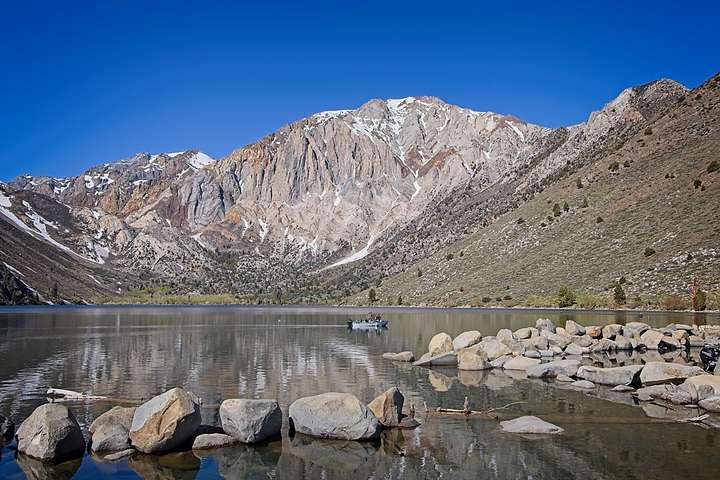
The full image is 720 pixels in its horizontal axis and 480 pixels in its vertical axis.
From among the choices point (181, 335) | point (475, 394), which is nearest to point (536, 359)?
point (475, 394)

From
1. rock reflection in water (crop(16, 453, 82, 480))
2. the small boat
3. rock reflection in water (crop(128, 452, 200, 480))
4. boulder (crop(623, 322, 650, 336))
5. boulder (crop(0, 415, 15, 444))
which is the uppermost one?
boulder (crop(623, 322, 650, 336))

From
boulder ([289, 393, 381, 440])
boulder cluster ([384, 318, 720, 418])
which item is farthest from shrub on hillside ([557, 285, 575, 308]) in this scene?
boulder ([289, 393, 381, 440])

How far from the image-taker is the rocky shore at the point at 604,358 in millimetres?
30750

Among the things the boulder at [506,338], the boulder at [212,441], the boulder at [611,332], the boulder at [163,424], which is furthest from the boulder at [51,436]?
the boulder at [611,332]

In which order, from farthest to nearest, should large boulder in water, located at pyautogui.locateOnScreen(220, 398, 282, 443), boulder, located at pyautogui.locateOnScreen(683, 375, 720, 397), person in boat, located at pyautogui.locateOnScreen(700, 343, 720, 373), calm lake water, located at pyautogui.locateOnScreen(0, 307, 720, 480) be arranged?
person in boat, located at pyautogui.locateOnScreen(700, 343, 720, 373)
boulder, located at pyautogui.locateOnScreen(683, 375, 720, 397)
large boulder in water, located at pyautogui.locateOnScreen(220, 398, 282, 443)
calm lake water, located at pyautogui.locateOnScreen(0, 307, 720, 480)

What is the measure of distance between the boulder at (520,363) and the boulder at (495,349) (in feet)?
7.75

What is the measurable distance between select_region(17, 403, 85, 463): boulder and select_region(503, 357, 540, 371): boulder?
29.6 m

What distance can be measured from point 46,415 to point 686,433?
24.2m

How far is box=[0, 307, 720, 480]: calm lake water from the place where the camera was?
64.1 ft

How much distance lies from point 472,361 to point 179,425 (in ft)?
84.4

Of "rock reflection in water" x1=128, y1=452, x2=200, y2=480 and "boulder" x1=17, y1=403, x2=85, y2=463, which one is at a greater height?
"boulder" x1=17, y1=403, x2=85, y2=463

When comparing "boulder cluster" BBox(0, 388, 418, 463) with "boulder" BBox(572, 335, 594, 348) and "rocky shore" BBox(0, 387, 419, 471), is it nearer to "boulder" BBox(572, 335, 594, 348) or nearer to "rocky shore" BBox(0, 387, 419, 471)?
"rocky shore" BBox(0, 387, 419, 471)

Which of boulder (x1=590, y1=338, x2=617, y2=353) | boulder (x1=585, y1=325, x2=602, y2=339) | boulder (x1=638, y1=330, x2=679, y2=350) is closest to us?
boulder (x1=590, y1=338, x2=617, y2=353)

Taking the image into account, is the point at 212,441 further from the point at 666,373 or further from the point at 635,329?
the point at 635,329
